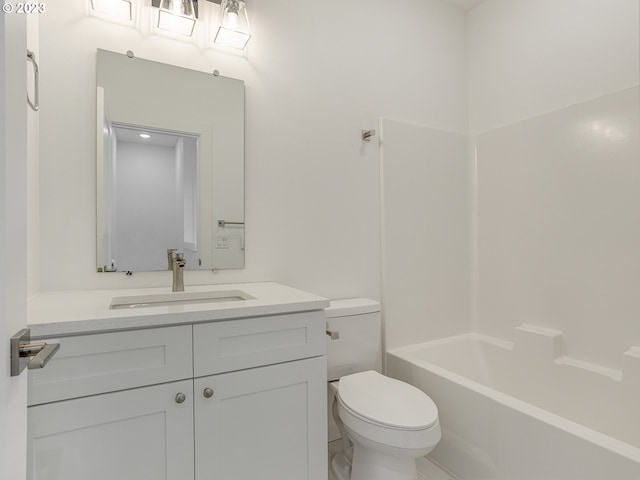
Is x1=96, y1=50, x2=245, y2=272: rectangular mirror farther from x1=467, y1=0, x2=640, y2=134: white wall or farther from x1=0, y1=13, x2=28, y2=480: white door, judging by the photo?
x1=467, y1=0, x2=640, y2=134: white wall

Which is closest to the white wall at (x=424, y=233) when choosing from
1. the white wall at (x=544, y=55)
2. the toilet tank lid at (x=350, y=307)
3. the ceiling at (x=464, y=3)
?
the toilet tank lid at (x=350, y=307)

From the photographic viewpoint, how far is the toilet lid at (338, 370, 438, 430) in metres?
1.34

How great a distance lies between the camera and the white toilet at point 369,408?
132 cm

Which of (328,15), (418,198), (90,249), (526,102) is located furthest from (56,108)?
(526,102)

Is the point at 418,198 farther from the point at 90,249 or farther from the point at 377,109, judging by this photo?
the point at 90,249

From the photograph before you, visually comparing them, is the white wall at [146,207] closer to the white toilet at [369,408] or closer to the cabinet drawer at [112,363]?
the cabinet drawer at [112,363]

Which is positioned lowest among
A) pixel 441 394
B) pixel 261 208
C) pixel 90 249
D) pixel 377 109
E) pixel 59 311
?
pixel 441 394

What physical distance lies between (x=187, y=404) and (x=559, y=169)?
213cm

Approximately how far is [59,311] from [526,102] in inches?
99.4

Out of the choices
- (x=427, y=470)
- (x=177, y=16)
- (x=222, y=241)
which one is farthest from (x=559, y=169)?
(x=177, y=16)

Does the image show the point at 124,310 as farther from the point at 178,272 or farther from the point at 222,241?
the point at 222,241

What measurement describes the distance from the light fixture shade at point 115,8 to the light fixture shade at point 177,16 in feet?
0.40

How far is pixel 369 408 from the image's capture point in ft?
4.66

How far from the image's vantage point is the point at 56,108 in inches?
55.1
